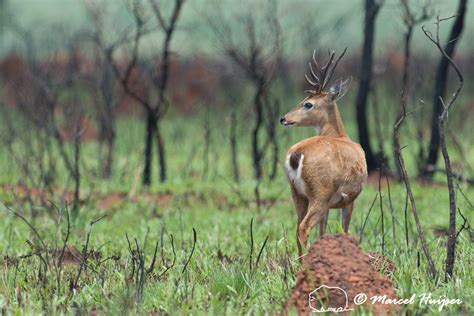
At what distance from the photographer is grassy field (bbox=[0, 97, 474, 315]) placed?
487cm

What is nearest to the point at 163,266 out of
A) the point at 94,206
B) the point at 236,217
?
A: the point at 236,217

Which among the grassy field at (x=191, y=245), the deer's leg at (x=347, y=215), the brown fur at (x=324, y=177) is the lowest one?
the grassy field at (x=191, y=245)

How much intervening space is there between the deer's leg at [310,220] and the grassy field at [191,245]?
0.17 m

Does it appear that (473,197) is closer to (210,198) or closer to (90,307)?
(210,198)

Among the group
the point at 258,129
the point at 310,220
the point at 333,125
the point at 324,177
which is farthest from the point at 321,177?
the point at 258,129

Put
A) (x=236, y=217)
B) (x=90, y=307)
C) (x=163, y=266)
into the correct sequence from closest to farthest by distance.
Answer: (x=90, y=307) < (x=163, y=266) < (x=236, y=217)

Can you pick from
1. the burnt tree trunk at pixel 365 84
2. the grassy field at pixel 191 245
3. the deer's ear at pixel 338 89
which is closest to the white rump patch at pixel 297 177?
the grassy field at pixel 191 245

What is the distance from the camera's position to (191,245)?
7020 mm

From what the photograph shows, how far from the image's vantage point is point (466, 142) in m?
15.3

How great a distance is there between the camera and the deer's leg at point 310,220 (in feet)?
17.9

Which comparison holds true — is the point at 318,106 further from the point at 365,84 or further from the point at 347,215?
→ the point at 365,84

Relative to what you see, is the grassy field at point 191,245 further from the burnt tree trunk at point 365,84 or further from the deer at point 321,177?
the burnt tree trunk at point 365,84

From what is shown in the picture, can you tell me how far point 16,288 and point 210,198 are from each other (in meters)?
4.85

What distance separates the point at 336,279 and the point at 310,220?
934 millimetres
